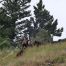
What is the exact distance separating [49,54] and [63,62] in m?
1.92

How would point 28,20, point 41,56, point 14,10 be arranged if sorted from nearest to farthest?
point 41,56
point 14,10
point 28,20

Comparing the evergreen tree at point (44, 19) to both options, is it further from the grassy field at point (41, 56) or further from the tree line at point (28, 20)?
the grassy field at point (41, 56)

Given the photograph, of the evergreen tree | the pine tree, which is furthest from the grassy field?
the evergreen tree

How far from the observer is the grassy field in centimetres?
1571

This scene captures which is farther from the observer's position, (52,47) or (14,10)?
(14,10)

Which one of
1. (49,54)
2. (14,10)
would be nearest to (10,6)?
(14,10)

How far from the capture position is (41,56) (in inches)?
682

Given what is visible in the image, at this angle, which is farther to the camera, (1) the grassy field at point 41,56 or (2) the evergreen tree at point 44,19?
(2) the evergreen tree at point 44,19

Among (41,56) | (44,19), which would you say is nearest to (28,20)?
(44,19)

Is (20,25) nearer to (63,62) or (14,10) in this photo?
(14,10)

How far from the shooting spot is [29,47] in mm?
21188

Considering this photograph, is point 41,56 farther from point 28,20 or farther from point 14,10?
point 28,20

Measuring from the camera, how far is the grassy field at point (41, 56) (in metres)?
15.7

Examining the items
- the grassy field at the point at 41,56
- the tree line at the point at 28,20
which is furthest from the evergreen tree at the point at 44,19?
the grassy field at the point at 41,56
